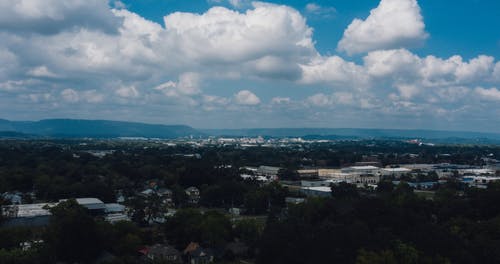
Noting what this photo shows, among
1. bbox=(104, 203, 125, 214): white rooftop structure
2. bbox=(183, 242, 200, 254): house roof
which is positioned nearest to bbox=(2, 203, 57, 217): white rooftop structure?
bbox=(104, 203, 125, 214): white rooftop structure

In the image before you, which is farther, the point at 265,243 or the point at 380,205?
the point at 380,205

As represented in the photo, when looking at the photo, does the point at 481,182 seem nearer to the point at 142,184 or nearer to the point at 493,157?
the point at 142,184

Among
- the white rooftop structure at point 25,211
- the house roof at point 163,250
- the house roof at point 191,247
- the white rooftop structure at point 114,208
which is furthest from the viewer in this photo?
the white rooftop structure at point 114,208

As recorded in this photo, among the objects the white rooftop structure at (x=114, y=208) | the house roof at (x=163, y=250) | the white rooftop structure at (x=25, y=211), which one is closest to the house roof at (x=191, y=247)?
the house roof at (x=163, y=250)

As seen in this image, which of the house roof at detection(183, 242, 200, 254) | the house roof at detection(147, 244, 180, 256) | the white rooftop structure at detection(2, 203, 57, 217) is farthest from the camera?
the white rooftop structure at detection(2, 203, 57, 217)

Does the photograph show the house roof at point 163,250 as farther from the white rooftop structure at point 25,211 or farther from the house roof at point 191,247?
the white rooftop structure at point 25,211

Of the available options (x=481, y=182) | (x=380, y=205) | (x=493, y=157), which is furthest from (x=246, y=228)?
(x=493, y=157)

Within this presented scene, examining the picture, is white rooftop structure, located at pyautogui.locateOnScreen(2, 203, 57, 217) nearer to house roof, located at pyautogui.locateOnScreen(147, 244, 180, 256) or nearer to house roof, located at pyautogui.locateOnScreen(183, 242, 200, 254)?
house roof, located at pyautogui.locateOnScreen(147, 244, 180, 256)

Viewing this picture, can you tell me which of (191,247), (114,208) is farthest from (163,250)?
(114,208)

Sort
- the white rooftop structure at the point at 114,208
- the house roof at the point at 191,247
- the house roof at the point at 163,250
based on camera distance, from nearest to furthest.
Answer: the house roof at the point at 163,250 < the house roof at the point at 191,247 < the white rooftop structure at the point at 114,208

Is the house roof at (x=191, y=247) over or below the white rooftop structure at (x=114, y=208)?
over

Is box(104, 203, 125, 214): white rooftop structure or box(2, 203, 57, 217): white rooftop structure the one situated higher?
box(2, 203, 57, 217): white rooftop structure
